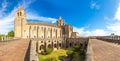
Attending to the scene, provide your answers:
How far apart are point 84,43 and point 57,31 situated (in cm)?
2822

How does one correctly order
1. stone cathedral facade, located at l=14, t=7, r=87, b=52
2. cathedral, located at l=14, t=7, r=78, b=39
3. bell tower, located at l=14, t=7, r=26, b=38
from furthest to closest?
cathedral, located at l=14, t=7, r=78, b=39, bell tower, located at l=14, t=7, r=26, b=38, stone cathedral facade, located at l=14, t=7, r=87, b=52

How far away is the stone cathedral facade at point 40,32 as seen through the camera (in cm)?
6053

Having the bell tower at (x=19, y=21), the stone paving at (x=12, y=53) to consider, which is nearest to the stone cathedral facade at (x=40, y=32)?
the bell tower at (x=19, y=21)

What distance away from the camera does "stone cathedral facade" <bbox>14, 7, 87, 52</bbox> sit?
60.5m

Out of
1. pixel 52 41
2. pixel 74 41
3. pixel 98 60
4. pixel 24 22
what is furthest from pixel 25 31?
pixel 98 60

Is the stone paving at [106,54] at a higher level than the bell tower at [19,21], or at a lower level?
lower

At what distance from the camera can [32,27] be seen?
77.2m

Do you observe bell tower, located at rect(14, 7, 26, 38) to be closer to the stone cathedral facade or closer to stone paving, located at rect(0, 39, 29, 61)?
the stone cathedral facade

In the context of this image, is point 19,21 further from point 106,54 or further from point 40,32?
point 106,54

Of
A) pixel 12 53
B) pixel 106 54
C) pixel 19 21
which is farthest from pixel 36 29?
pixel 106 54

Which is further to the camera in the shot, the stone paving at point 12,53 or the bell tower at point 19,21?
the bell tower at point 19,21

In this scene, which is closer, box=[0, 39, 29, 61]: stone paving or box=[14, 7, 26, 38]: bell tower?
box=[0, 39, 29, 61]: stone paving

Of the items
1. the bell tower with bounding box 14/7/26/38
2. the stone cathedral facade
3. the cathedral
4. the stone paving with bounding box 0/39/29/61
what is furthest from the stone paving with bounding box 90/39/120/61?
the bell tower with bounding box 14/7/26/38

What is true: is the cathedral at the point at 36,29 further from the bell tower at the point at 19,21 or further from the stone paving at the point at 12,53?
the stone paving at the point at 12,53
